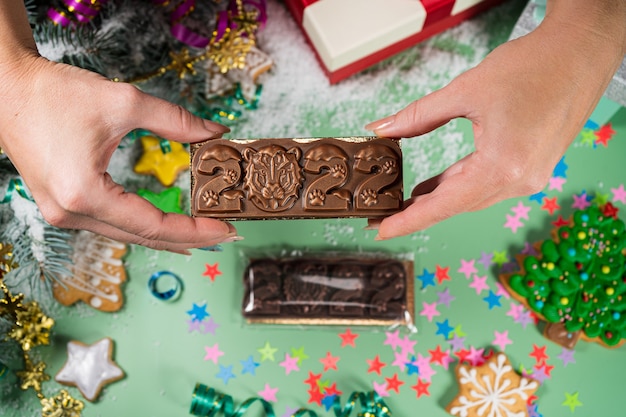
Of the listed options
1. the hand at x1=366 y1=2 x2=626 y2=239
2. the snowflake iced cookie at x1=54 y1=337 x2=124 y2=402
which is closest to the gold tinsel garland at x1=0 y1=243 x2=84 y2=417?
the snowflake iced cookie at x1=54 y1=337 x2=124 y2=402

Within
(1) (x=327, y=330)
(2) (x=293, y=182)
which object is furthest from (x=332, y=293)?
(2) (x=293, y=182)

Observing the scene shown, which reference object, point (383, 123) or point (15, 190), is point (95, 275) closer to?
point (15, 190)

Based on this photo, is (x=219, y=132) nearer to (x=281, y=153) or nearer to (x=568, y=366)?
(x=281, y=153)

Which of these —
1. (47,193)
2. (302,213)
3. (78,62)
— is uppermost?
(78,62)

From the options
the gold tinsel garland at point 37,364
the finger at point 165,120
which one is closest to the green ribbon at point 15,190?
the gold tinsel garland at point 37,364

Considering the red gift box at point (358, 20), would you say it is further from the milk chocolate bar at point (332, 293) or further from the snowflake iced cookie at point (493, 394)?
the snowflake iced cookie at point (493, 394)

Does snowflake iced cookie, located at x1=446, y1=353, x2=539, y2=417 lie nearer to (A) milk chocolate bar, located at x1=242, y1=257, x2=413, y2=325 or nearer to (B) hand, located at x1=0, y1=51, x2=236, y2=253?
(A) milk chocolate bar, located at x1=242, y1=257, x2=413, y2=325

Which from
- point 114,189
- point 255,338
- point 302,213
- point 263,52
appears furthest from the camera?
point 263,52

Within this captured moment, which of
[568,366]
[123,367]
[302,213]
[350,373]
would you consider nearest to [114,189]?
[302,213]
